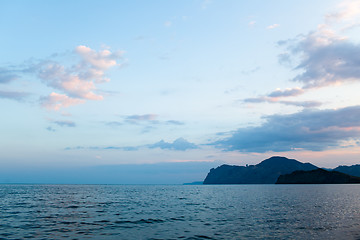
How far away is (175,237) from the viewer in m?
28.0

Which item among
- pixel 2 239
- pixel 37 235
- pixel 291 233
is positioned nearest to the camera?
pixel 2 239

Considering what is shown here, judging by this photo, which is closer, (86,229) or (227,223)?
(86,229)

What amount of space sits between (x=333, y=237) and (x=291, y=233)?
14.0 feet

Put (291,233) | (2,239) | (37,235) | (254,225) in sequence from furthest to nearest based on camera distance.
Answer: (254,225), (291,233), (37,235), (2,239)

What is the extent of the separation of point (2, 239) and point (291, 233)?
31030 millimetres

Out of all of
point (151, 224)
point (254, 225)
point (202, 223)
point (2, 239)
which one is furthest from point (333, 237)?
point (2, 239)

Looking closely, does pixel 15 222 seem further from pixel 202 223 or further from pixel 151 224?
pixel 202 223

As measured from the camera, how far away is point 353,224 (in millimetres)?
37406

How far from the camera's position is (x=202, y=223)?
3712cm

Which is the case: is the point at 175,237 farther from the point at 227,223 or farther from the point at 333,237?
the point at 333,237

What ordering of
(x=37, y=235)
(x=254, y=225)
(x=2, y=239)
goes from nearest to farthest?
(x=2, y=239) < (x=37, y=235) < (x=254, y=225)

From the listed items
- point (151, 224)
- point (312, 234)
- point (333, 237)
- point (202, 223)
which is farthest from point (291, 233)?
point (151, 224)

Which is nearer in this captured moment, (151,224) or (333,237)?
(333,237)

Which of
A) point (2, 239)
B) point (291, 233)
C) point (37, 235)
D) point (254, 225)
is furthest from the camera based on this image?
point (254, 225)
